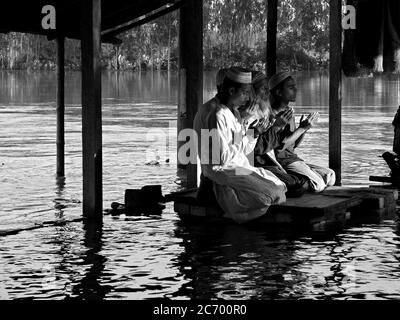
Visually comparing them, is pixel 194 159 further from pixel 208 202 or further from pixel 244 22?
pixel 244 22

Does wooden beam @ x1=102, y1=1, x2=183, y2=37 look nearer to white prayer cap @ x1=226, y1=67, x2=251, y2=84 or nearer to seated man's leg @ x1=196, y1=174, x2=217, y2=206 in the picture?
white prayer cap @ x1=226, y1=67, x2=251, y2=84

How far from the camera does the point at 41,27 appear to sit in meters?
15.0

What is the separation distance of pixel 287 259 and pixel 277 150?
3034mm

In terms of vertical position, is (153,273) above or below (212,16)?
below

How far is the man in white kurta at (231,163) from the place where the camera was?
444 inches

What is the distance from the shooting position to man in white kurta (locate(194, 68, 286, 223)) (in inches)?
444

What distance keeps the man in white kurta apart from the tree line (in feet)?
146

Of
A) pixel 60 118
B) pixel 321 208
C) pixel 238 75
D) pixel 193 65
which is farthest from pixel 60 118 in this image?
pixel 321 208

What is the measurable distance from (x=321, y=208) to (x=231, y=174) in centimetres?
95

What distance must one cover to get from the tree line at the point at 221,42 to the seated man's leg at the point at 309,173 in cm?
4341

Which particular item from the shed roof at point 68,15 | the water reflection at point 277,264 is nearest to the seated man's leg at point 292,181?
the water reflection at point 277,264

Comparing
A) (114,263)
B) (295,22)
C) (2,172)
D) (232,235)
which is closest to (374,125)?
(2,172)

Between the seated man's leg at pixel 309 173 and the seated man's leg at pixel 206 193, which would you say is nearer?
the seated man's leg at pixel 206 193

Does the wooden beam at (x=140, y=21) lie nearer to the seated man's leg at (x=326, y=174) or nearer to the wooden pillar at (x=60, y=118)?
the wooden pillar at (x=60, y=118)
